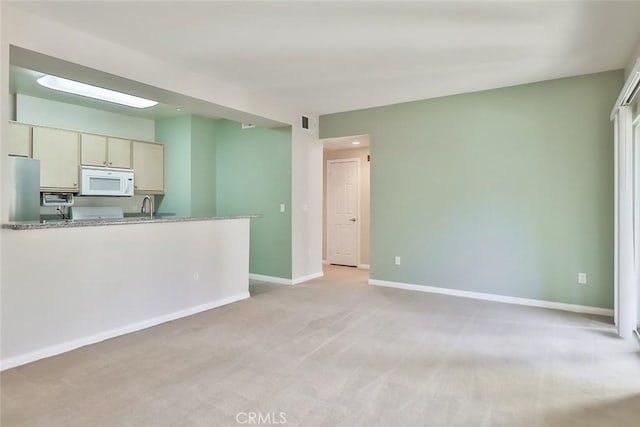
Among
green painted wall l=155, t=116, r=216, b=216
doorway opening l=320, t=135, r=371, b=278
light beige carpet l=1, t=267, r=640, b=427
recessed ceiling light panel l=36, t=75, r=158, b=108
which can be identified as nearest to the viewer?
light beige carpet l=1, t=267, r=640, b=427

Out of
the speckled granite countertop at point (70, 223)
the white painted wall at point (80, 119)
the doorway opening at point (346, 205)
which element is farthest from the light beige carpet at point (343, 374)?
the white painted wall at point (80, 119)

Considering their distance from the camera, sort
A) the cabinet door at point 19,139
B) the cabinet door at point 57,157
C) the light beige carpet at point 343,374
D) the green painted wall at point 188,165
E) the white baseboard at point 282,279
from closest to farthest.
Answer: the light beige carpet at point 343,374 → the cabinet door at point 19,139 → the cabinet door at point 57,157 → the white baseboard at point 282,279 → the green painted wall at point 188,165

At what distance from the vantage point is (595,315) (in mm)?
4016

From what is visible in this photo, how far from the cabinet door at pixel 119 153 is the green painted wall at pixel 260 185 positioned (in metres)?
1.41

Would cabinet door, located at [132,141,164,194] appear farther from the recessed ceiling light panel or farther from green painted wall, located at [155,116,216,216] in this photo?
the recessed ceiling light panel

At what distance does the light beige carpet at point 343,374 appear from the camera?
6.86 ft

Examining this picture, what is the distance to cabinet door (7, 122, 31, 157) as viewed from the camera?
184 inches

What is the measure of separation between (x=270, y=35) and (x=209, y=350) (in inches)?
105

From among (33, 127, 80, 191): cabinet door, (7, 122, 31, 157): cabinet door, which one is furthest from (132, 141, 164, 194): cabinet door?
(7, 122, 31, 157): cabinet door

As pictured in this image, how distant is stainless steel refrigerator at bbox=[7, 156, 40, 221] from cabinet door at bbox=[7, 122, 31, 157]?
5.94 feet

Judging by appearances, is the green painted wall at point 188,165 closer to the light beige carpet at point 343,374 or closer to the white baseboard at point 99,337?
the white baseboard at point 99,337

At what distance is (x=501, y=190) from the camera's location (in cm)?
458

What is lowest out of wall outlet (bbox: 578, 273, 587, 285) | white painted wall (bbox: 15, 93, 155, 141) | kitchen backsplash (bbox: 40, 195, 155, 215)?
wall outlet (bbox: 578, 273, 587, 285)

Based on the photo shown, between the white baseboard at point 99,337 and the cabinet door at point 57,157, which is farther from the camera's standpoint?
the cabinet door at point 57,157
